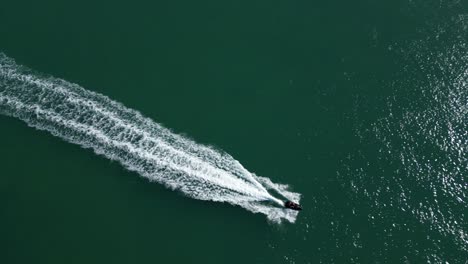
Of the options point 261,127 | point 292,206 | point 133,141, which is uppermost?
point 261,127

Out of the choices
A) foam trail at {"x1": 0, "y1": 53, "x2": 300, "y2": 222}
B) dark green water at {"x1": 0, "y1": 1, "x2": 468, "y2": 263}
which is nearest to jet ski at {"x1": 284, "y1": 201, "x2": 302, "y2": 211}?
foam trail at {"x1": 0, "y1": 53, "x2": 300, "y2": 222}

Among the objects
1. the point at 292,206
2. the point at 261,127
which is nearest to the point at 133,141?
the point at 261,127

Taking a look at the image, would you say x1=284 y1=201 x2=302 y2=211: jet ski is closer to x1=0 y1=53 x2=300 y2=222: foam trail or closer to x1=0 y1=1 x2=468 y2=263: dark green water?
x1=0 y1=53 x2=300 y2=222: foam trail

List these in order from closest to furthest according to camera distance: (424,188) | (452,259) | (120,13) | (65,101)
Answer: (452,259)
(424,188)
(65,101)
(120,13)

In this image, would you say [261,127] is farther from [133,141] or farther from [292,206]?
[133,141]

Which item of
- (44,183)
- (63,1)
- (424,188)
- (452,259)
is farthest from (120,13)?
(452,259)

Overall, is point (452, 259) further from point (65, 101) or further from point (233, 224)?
point (65, 101)
